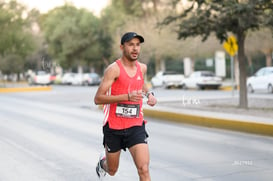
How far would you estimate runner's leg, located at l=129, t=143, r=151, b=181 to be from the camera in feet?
19.0

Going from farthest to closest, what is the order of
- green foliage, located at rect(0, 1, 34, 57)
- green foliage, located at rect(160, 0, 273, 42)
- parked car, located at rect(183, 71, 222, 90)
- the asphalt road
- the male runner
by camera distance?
green foliage, located at rect(0, 1, 34, 57) → parked car, located at rect(183, 71, 222, 90) → green foliage, located at rect(160, 0, 273, 42) → the asphalt road → the male runner

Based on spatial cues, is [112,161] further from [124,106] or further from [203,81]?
[203,81]

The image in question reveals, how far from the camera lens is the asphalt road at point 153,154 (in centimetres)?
807

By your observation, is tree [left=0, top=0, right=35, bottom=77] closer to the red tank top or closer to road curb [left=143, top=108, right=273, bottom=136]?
road curb [left=143, top=108, right=273, bottom=136]

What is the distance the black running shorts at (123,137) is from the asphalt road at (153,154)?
5.70 feet

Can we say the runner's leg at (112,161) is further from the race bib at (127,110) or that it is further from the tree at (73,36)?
the tree at (73,36)

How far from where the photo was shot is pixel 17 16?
162ft

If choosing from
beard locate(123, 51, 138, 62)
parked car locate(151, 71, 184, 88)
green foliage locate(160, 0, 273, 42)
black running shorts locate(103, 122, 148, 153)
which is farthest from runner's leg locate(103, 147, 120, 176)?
→ parked car locate(151, 71, 184, 88)

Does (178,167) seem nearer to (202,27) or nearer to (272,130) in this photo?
(272,130)

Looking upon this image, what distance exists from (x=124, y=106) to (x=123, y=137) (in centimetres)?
36

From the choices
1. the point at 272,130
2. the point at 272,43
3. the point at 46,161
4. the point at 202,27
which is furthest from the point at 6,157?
the point at 272,43

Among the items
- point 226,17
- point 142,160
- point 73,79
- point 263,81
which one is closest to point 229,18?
point 226,17

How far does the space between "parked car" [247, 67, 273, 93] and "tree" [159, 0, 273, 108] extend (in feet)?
37.3

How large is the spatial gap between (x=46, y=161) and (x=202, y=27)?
1071 cm
